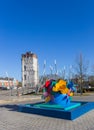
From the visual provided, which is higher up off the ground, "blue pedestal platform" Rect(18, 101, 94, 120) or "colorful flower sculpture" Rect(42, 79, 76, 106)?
"colorful flower sculpture" Rect(42, 79, 76, 106)

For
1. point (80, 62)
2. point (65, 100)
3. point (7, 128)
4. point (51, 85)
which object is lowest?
point (7, 128)

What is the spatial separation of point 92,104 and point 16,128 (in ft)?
21.7

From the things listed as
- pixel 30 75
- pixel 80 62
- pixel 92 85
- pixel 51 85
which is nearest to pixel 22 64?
pixel 30 75

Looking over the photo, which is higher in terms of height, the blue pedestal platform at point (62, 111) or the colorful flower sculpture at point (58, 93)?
the colorful flower sculpture at point (58, 93)

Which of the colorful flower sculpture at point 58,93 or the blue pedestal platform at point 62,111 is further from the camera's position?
the colorful flower sculpture at point 58,93

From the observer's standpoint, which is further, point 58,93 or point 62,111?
point 58,93

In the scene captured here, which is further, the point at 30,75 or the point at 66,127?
the point at 30,75

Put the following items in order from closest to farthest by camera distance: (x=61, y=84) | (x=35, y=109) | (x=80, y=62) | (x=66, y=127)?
(x=66, y=127) → (x=35, y=109) → (x=61, y=84) → (x=80, y=62)

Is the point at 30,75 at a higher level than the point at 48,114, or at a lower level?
higher

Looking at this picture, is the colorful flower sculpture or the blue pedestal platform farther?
the colorful flower sculpture

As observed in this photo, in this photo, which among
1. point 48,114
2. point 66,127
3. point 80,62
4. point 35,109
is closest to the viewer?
point 66,127

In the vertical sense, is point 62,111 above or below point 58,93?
below

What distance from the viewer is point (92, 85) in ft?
167

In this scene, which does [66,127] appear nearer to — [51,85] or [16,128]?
[16,128]
